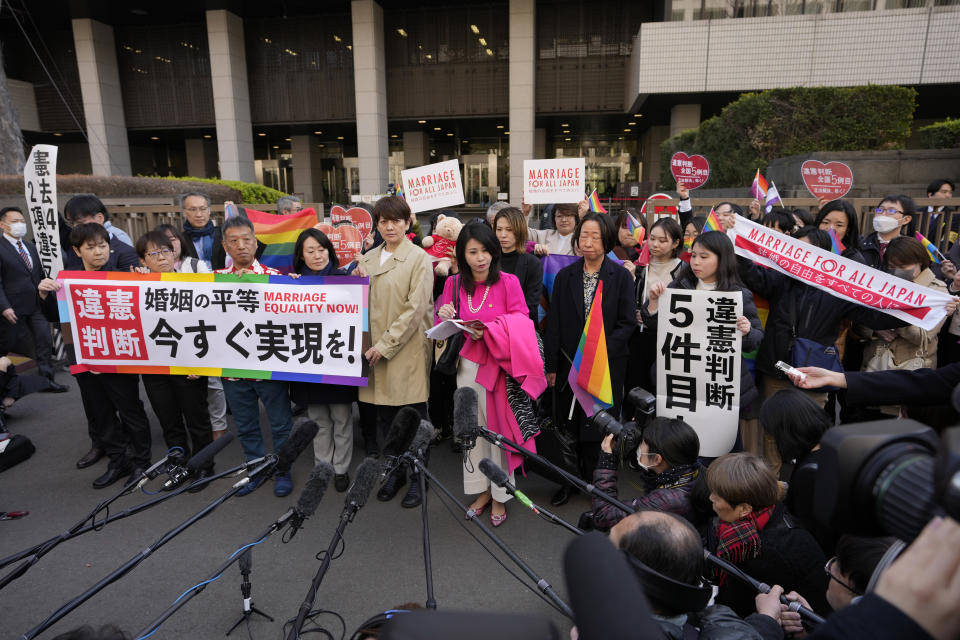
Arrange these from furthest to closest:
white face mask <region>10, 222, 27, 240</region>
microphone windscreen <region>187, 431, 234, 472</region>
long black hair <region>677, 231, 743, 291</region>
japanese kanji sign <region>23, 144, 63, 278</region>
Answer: white face mask <region>10, 222, 27, 240</region> < japanese kanji sign <region>23, 144, 63, 278</region> < long black hair <region>677, 231, 743, 291</region> < microphone windscreen <region>187, 431, 234, 472</region>

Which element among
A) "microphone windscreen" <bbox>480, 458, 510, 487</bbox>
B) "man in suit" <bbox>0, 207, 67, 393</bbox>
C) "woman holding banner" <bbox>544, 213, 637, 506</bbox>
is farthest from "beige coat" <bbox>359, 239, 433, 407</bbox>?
"man in suit" <bbox>0, 207, 67, 393</bbox>

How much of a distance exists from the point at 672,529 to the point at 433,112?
20.5 m

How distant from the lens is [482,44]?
19.2 m

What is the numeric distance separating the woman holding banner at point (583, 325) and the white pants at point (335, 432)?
5.42 ft

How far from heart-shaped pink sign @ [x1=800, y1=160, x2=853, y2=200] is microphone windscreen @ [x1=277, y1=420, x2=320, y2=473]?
6.50 metres

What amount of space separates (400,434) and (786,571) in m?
1.66

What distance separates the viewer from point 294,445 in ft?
7.04

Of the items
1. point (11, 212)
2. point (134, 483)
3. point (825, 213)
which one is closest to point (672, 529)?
point (134, 483)

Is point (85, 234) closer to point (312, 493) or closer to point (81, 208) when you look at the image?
point (81, 208)

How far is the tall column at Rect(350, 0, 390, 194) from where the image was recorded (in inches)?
712

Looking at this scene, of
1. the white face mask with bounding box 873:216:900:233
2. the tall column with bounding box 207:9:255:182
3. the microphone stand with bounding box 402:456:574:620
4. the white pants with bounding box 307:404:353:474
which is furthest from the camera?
the tall column with bounding box 207:9:255:182

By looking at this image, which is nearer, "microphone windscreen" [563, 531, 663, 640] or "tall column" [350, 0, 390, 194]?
"microphone windscreen" [563, 531, 663, 640]

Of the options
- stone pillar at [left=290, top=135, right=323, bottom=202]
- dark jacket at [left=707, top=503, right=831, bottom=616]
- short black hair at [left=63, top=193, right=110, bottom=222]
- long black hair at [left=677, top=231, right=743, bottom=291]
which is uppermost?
stone pillar at [left=290, top=135, right=323, bottom=202]

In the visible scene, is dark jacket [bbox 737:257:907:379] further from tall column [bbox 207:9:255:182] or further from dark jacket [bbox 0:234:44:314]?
tall column [bbox 207:9:255:182]
